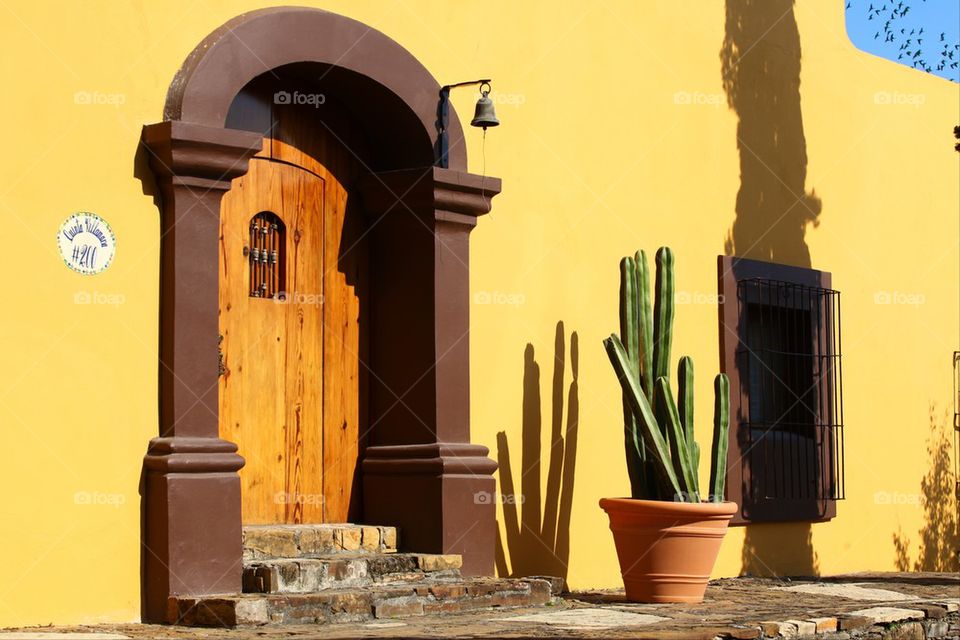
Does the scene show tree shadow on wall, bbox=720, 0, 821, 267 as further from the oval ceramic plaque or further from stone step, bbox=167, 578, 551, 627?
the oval ceramic plaque

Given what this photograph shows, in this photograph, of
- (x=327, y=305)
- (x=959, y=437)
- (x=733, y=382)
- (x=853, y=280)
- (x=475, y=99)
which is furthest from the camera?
(x=959, y=437)

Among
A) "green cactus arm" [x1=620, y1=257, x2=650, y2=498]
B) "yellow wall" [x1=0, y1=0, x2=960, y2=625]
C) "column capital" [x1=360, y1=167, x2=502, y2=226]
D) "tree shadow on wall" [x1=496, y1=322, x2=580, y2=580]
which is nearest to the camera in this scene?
"yellow wall" [x1=0, y1=0, x2=960, y2=625]

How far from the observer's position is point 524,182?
834 cm

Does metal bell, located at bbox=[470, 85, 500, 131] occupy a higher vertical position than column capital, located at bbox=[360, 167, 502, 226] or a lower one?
higher

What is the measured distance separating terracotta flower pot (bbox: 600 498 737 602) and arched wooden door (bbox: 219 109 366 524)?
1.53m

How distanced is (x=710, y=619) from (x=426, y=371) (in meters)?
2.00

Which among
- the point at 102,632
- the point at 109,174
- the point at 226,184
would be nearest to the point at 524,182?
the point at 226,184

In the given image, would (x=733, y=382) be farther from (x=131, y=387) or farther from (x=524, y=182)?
(x=131, y=387)

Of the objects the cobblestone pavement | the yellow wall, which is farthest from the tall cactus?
the cobblestone pavement

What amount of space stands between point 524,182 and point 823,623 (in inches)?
120

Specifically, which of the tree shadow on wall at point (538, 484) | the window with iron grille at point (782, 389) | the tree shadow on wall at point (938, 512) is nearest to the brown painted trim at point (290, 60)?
the tree shadow on wall at point (538, 484)

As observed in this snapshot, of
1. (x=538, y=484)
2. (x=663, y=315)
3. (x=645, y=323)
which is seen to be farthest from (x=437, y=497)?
(x=663, y=315)

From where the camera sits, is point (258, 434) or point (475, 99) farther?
point (475, 99)

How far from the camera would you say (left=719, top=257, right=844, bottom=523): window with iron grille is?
990 cm
